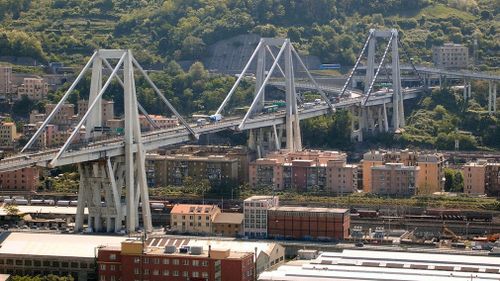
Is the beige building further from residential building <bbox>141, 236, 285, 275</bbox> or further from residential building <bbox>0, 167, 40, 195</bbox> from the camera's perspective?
residential building <bbox>141, 236, 285, 275</bbox>

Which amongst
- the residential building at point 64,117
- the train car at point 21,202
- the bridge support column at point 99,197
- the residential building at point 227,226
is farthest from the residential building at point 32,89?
the residential building at point 227,226

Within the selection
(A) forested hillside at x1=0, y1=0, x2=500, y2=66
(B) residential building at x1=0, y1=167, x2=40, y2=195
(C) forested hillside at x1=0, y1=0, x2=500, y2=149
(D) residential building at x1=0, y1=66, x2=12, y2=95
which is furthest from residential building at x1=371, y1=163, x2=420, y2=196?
(A) forested hillside at x1=0, y1=0, x2=500, y2=66

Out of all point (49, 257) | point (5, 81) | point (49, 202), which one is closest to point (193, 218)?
point (49, 202)

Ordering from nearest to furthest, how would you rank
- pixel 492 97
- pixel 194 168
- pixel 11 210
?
1. pixel 11 210
2. pixel 194 168
3. pixel 492 97

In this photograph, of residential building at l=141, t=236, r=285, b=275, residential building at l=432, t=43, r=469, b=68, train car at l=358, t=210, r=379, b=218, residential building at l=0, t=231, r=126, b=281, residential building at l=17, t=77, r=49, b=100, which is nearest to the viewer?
residential building at l=141, t=236, r=285, b=275

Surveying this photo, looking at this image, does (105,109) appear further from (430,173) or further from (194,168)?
(430,173)
